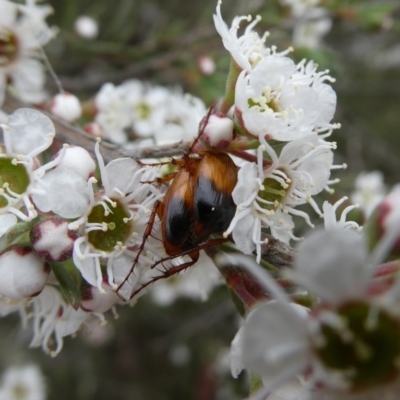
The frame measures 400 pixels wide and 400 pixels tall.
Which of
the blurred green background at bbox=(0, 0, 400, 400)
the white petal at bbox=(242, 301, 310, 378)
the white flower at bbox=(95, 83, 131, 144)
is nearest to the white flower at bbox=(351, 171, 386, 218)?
the blurred green background at bbox=(0, 0, 400, 400)

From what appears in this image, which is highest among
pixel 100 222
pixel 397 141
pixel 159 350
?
pixel 100 222

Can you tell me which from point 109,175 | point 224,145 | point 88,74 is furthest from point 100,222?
point 88,74

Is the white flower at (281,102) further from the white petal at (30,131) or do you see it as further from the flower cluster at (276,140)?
the white petal at (30,131)

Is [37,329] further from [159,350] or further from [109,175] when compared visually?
[159,350]

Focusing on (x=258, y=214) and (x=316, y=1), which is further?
(x=316, y=1)

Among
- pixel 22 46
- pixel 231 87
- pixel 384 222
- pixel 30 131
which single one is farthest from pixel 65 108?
pixel 384 222

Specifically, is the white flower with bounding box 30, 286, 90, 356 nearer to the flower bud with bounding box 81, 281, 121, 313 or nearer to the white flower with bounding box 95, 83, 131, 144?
the flower bud with bounding box 81, 281, 121, 313

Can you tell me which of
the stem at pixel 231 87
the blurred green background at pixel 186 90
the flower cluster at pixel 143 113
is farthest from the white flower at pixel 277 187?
the blurred green background at pixel 186 90
